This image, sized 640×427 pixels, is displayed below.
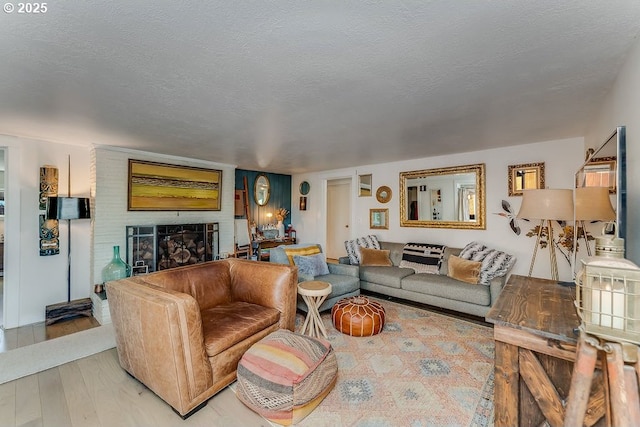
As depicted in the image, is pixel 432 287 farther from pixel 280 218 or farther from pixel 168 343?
pixel 280 218

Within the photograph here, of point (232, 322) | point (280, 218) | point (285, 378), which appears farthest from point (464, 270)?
point (280, 218)

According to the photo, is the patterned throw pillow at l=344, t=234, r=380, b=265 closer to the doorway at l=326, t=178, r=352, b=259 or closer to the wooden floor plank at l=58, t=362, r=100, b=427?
the doorway at l=326, t=178, r=352, b=259

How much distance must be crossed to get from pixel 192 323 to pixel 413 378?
5.50ft

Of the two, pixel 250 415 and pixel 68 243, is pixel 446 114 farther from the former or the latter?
pixel 68 243

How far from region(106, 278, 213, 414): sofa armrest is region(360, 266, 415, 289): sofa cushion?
2.64 metres

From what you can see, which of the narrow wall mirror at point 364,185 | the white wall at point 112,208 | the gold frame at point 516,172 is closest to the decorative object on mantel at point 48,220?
the white wall at point 112,208

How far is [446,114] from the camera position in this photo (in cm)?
251

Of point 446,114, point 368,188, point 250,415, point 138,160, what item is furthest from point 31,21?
point 368,188

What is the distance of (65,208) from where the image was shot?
327cm

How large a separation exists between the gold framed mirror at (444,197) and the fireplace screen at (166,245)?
358 cm

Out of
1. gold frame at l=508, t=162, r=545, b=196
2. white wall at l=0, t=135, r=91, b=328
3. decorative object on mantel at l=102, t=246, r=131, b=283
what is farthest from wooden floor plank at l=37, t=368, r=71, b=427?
gold frame at l=508, t=162, r=545, b=196

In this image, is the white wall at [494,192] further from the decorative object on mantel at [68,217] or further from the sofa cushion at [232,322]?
the decorative object on mantel at [68,217]

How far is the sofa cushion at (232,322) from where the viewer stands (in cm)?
189

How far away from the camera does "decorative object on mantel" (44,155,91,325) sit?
128 inches
